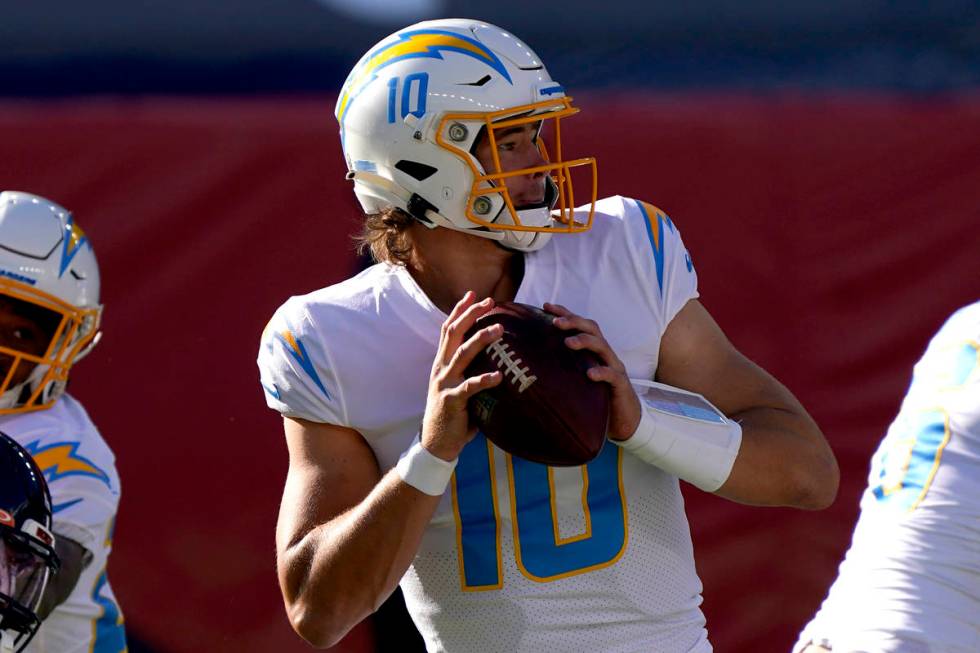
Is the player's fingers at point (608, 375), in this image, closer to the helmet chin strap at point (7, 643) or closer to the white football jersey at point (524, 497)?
the white football jersey at point (524, 497)

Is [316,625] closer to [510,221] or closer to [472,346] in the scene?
[472,346]

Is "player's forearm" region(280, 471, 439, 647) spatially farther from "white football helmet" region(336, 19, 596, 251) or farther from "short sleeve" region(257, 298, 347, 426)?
"white football helmet" region(336, 19, 596, 251)

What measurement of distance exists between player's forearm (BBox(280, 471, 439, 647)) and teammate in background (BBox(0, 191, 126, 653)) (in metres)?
0.68

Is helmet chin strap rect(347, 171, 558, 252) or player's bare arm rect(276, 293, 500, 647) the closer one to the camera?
player's bare arm rect(276, 293, 500, 647)

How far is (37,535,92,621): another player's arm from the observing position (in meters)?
2.59

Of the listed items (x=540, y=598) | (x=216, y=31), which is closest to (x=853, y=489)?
(x=540, y=598)

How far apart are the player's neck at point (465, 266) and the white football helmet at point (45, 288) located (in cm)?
111

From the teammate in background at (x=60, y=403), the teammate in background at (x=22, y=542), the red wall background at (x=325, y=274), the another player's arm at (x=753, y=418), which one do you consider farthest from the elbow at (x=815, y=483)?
the red wall background at (x=325, y=274)

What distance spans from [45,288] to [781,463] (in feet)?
5.80

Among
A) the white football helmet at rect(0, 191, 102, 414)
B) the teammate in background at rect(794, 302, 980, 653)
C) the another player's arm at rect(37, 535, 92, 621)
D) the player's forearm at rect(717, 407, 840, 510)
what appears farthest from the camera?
the white football helmet at rect(0, 191, 102, 414)

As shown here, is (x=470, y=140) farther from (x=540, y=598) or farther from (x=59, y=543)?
(x=59, y=543)

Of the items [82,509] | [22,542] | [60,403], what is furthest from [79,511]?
[22,542]

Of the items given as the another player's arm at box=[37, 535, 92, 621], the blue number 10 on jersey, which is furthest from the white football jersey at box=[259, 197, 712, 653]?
the another player's arm at box=[37, 535, 92, 621]

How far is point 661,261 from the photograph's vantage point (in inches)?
96.4
